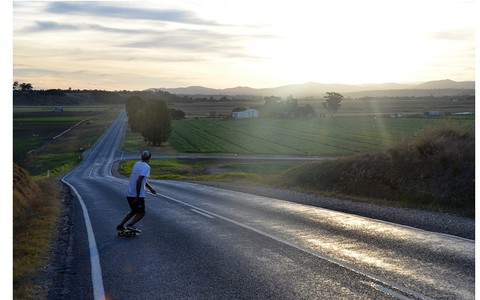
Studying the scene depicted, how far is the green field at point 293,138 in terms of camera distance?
266 ft

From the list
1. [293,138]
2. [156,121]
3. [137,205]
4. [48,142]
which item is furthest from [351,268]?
[293,138]

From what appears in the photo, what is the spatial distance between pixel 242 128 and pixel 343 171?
101 meters

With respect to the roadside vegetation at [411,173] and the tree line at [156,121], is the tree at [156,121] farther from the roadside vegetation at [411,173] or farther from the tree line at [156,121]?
the roadside vegetation at [411,173]

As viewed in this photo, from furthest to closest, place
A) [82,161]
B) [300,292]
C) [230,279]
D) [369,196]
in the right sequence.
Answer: [82,161] < [369,196] < [230,279] < [300,292]

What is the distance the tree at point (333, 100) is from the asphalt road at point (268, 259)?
565 ft

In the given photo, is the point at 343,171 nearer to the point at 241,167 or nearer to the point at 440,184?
the point at 440,184

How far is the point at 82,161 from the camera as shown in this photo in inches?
3029

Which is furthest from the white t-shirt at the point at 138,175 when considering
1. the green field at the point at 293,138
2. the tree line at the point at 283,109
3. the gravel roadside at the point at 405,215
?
the tree line at the point at 283,109

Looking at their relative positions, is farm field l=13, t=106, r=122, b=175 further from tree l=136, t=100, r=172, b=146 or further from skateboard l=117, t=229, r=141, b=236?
skateboard l=117, t=229, r=141, b=236

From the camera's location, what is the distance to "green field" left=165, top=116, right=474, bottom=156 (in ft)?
266

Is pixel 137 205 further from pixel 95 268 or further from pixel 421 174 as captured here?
pixel 421 174

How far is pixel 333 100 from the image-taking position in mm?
186875

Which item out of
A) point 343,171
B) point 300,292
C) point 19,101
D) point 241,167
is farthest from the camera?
point 19,101

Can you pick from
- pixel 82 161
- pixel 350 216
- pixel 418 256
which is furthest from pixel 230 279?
pixel 82 161
